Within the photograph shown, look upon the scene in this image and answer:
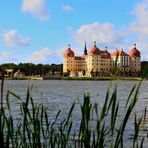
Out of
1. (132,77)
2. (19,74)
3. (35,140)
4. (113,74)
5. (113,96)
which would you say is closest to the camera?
(113,96)

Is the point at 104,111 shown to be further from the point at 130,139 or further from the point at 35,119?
the point at 130,139

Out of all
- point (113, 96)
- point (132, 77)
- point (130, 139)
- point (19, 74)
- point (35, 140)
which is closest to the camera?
point (113, 96)

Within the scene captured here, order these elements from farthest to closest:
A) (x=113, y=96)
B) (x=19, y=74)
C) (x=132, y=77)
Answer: (x=19, y=74) → (x=132, y=77) → (x=113, y=96)

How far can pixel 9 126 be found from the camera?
6.13m

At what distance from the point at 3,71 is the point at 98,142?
1452 mm

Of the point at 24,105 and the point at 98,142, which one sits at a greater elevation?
the point at 24,105

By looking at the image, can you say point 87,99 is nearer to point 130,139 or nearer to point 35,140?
point 35,140

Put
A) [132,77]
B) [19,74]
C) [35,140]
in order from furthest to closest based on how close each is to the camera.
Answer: [19,74], [132,77], [35,140]

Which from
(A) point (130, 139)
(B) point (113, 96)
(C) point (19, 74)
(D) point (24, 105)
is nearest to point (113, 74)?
(B) point (113, 96)

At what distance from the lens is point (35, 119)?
6.27m

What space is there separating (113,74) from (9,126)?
154 centimetres

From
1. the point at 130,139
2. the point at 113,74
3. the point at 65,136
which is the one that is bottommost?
the point at 130,139

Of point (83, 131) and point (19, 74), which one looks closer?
point (83, 131)

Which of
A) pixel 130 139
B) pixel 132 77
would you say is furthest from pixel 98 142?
pixel 132 77
